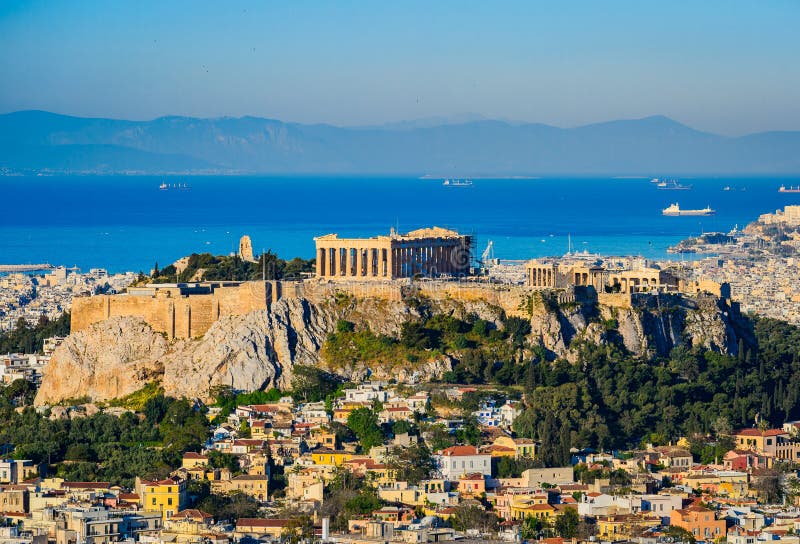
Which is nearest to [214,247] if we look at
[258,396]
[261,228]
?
[261,228]

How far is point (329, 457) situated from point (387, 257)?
557 inches

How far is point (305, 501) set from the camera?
57.3m

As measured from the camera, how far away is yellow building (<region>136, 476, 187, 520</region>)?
5572cm

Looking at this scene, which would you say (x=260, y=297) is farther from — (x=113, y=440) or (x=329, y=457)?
(x=329, y=457)

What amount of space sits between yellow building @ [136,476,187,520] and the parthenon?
58.7 ft

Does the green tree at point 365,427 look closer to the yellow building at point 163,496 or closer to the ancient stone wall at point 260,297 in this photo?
the yellow building at point 163,496

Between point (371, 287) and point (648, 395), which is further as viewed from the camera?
point (371, 287)

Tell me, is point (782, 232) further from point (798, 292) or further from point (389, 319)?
point (389, 319)

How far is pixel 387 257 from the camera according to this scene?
73250mm

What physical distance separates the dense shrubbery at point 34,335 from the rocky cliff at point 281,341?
9132mm

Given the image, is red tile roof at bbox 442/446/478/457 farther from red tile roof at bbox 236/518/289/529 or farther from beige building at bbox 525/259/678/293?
beige building at bbox 525/259/678/293

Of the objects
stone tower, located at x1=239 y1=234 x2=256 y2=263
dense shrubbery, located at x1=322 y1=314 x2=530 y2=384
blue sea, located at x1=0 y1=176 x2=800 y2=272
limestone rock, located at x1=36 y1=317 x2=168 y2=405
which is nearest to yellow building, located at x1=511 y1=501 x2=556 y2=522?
dense shrubbery, located at x1=322 y1=314 x2=530 y2=384

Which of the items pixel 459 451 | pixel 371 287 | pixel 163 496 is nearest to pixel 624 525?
pixel 459 451

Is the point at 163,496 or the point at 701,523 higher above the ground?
the point at 163,496
